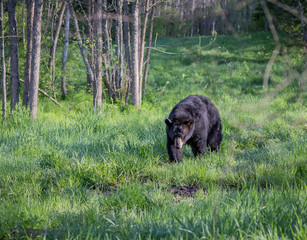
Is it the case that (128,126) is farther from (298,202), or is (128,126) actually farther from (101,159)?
(298,202)

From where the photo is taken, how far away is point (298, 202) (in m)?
2.62

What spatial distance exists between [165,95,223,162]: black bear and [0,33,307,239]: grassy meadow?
0.26 m

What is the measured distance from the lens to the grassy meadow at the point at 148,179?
2264 millimetres

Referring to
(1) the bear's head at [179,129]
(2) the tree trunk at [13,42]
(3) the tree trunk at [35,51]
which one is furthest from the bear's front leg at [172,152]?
(2) the tree trunk at [13,42]

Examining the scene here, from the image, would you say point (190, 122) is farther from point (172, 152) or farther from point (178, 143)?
point (172, 152)

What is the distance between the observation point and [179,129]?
184 inches

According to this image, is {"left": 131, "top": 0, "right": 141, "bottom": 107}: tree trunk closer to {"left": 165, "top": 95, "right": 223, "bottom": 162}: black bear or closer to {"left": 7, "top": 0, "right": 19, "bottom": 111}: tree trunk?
{"left": 7, "top": 0, "right": 19, "bottom": 111}: tree trunk

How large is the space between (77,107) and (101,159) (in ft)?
15.6

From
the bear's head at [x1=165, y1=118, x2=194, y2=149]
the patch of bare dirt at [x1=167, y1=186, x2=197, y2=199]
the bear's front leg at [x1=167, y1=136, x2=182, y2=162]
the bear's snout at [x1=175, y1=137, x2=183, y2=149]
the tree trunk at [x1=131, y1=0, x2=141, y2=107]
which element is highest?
the tree trunk at [x1=131, y1=0, x2=141, y2=107]

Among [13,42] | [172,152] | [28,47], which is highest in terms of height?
[13,42]

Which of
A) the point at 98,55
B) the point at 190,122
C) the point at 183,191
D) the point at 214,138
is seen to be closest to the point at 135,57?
the point at 98,55

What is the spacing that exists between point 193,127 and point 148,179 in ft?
4.24

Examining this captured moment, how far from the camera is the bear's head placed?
4652mm

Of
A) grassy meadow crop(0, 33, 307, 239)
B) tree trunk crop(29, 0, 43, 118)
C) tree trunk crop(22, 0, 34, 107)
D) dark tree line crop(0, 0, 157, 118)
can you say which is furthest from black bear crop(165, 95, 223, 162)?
tree trunk crop(22, 0, 34, 107)
